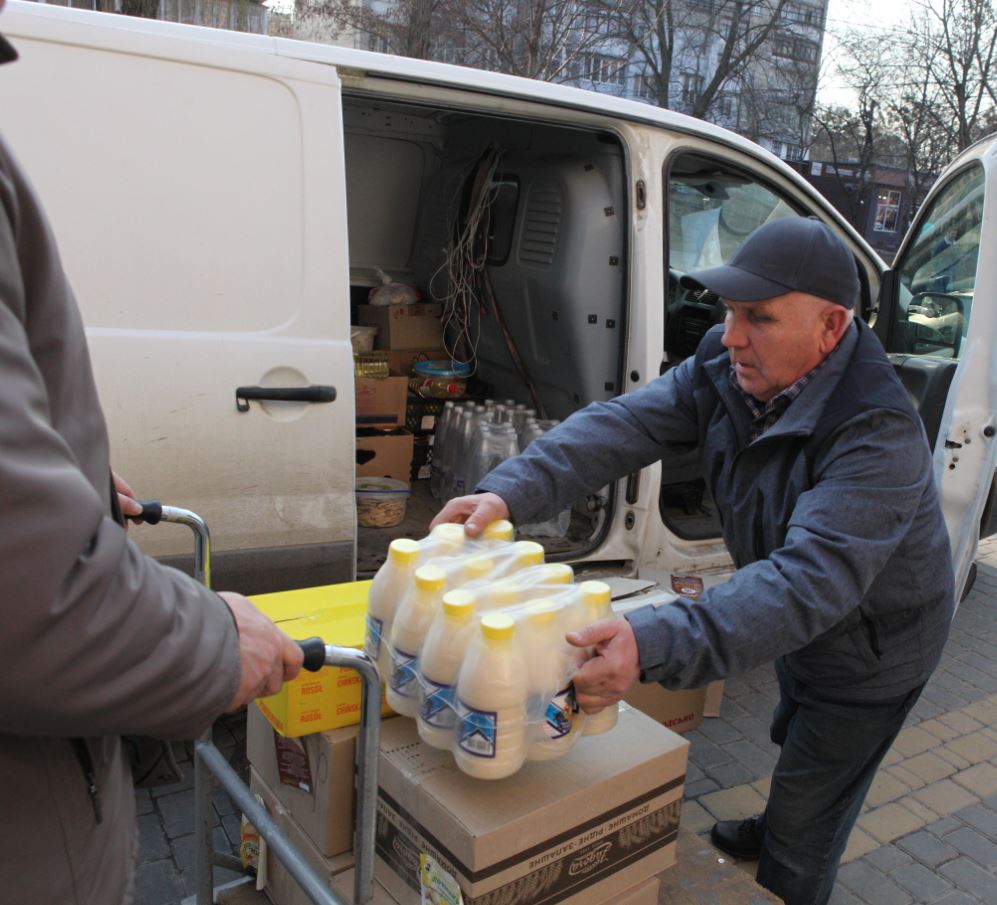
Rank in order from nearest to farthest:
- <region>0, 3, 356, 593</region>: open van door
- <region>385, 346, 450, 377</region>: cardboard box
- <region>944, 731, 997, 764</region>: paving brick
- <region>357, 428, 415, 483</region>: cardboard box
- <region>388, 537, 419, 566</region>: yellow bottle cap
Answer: <region>388, 537, 419, 566</region>: yellow bottle cap, <region>0, 3, 356, 593</region>: open van door, <region>944, 731, 997, 764</region>: paving brick, <region>357, 428, 415, 483</region>: cardboard box, <region>385, 346, 450, 377</region>: cardboard box

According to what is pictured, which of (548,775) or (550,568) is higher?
(550,568)

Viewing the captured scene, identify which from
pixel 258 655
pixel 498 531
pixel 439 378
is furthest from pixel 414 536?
pixel 258 655

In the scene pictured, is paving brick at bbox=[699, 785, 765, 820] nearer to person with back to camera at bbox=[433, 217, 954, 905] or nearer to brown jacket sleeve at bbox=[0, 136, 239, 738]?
person with back to camera at bbox=[433, 217, 954, 905]

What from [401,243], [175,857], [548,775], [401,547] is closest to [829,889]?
[548,775]

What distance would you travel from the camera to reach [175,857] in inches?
105

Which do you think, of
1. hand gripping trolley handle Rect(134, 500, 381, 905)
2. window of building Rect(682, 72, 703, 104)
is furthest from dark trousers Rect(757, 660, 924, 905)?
window of building Rect(682, 72, 703, 104)

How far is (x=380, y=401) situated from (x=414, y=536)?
0.76 m

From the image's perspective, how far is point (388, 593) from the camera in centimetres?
164

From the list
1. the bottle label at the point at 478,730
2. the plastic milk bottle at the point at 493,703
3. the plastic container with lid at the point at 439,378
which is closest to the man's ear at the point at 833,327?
the plastic milk bottle at the point at 493,703

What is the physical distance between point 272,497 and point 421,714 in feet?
4.50

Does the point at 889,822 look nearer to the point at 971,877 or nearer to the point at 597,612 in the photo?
the point at 971,877

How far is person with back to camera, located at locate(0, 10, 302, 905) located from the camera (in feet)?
2.92

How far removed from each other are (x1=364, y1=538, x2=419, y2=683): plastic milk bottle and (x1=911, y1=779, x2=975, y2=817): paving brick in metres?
2.56

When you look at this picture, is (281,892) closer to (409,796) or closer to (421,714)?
(409,796)
